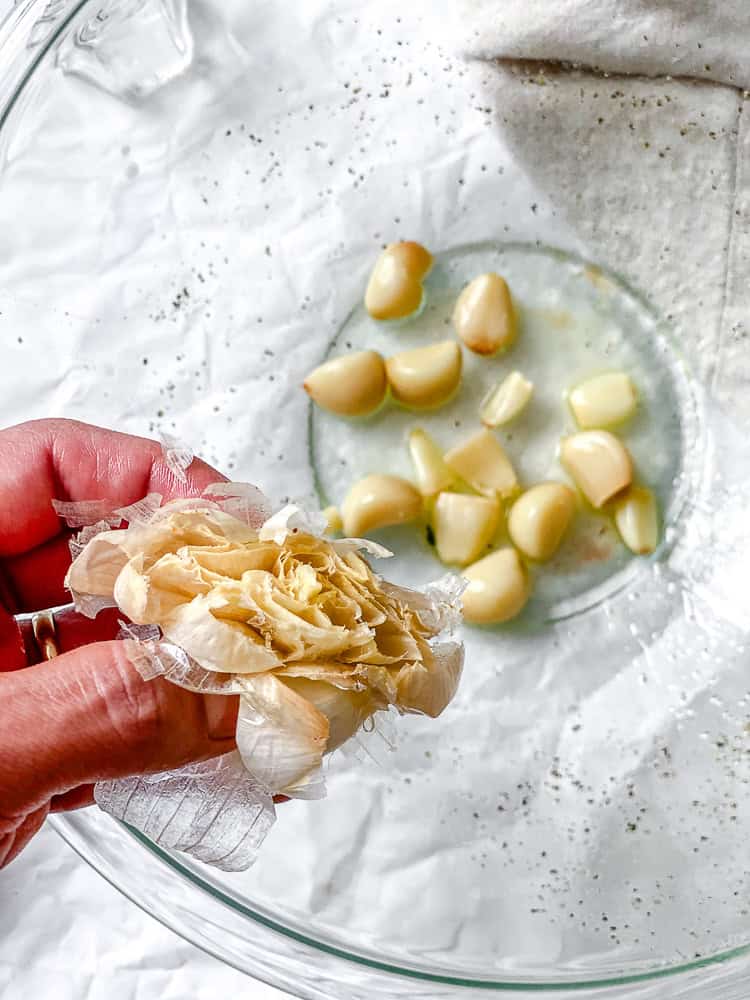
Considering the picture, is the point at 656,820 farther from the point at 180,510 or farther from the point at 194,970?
the point at 180,510

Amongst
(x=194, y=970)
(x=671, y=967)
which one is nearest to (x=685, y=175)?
(x=671, y=967)

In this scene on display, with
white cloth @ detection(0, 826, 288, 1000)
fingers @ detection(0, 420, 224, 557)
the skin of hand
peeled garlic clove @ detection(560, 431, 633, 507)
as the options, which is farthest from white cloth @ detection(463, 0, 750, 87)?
white cloth @ detection(0, 826, 288, 1000)

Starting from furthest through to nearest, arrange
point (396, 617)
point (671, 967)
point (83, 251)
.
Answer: point (83, 251), point (671, 967), point (396, 617)

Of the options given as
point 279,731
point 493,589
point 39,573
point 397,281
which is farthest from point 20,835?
point 397,281

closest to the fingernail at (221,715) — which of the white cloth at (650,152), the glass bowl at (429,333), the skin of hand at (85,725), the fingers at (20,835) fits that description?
the skin of hand at (85,725)

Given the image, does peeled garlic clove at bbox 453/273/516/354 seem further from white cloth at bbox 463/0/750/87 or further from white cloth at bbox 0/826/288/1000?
white cloth at bbox 0/826/288/1000

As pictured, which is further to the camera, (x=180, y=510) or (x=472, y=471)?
(x=472, y=471)
